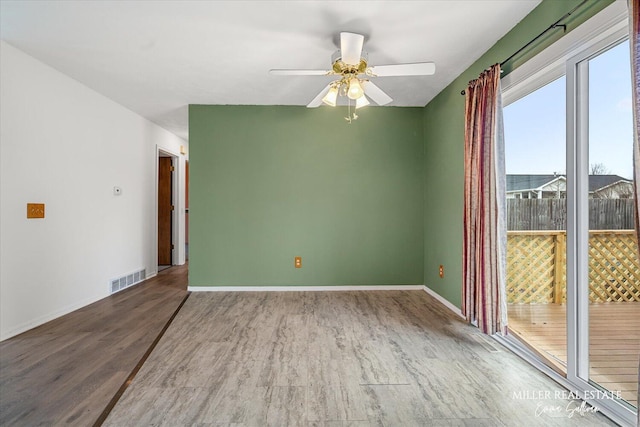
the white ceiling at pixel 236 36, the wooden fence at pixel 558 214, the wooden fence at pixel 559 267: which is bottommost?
the wooden fence at pixel 559 267

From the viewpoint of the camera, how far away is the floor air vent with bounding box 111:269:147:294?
4113mm

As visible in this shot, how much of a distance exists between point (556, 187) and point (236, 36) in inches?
99.8

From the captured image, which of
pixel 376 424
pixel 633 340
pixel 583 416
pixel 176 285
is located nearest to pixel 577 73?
pixel 633 340

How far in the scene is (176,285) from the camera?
4.50 meters

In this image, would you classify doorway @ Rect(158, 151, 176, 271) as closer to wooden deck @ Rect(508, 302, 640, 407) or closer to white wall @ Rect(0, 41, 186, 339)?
white wall @ Rect(0, 41, 186, 339)

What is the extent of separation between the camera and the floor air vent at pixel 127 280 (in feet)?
13.5

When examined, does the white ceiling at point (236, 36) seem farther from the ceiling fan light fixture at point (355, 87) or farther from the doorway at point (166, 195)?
the doorway at point (166, 195)

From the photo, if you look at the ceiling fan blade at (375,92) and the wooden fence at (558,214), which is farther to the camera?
the ceiling fan blade at (375,92)

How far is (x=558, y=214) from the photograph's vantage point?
6.86 feet

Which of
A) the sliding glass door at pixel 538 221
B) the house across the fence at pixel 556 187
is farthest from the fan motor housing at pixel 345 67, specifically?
the house across the fence at pixel 556 187

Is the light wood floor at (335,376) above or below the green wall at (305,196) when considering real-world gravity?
below

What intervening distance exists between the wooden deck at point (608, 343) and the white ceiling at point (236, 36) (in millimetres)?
1980

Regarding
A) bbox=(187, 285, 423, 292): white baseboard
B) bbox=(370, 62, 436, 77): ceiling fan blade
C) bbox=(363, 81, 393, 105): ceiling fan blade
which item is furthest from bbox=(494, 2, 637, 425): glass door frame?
bbox=(187, 285, 423, 292): white baseboard

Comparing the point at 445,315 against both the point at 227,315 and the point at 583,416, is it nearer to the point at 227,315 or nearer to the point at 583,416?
the point at 583,416
